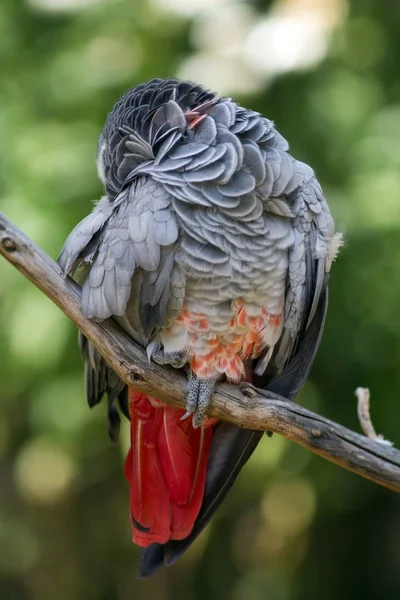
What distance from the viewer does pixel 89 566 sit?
153 inches

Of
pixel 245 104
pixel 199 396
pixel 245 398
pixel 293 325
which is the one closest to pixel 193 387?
pixel 199 396

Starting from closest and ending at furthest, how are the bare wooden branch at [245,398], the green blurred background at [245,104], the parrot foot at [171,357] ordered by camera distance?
the bare wooden branch at [245,398]
the parrot foot at [171,357]
the green blurred background at [245,104]

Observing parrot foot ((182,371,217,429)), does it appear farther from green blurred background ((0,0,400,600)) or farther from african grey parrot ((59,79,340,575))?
green blurred background ((0,0,400,600))

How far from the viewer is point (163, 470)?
2186mm

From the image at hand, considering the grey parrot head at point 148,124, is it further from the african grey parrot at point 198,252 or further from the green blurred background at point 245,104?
the green blurred background at point 245,104

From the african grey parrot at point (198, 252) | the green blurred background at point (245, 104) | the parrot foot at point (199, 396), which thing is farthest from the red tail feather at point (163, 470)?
the green blurred background at point (245, 104)

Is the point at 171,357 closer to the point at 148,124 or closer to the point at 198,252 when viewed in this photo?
the point at 198,252

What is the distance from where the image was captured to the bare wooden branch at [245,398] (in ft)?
5.82

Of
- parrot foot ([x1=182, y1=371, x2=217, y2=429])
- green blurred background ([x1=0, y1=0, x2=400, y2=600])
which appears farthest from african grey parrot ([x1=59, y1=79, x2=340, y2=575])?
green blurred background ([x1=0, y1=0, x2=400, y2=600])

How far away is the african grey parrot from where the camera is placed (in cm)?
182

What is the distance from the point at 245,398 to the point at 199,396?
115 mm

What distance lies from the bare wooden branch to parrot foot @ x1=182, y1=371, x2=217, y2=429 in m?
0.07

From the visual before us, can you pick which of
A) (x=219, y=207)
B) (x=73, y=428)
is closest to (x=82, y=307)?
(x=219, y=207)

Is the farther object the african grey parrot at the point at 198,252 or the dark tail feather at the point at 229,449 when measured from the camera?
the dark tail feather at the point at 229,449
